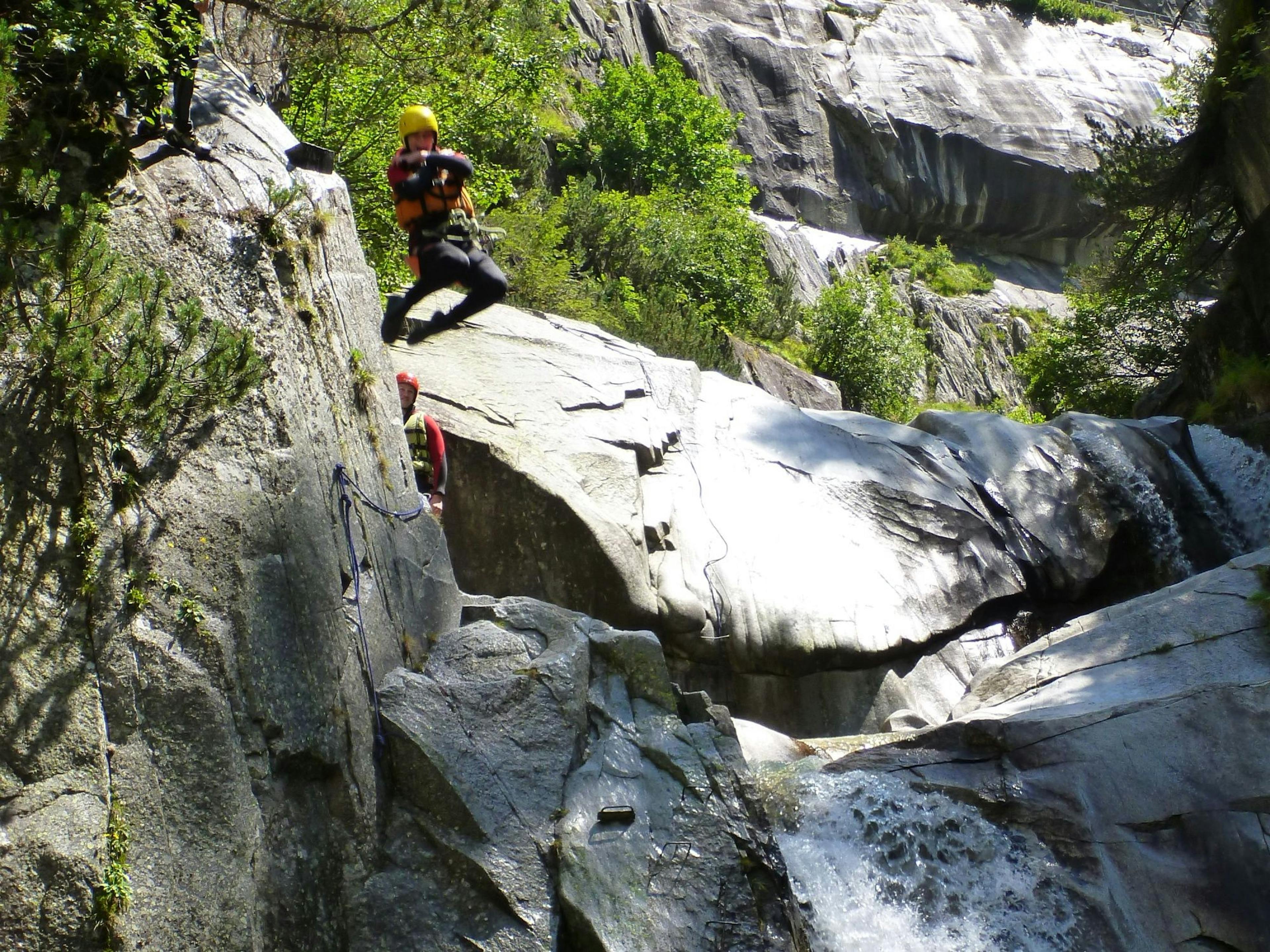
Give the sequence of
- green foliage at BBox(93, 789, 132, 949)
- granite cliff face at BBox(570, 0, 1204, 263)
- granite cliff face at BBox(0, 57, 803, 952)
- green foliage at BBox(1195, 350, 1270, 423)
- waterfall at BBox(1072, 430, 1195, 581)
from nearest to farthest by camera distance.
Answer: green foliage at BBox(93, 789, 132, 949) < granite cliff face at BBox(0, 57, 803, 952) < waterfall at BBox(1072, 430, 1195, 581) < green foliage at BBox(1195, 350, 1270, 423) < granite cliff face at BBox(570, 0, 1204, 263)

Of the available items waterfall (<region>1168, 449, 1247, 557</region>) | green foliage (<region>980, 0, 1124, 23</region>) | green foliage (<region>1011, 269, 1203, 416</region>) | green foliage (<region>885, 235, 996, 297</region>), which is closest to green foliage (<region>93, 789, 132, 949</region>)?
waterfall (<region>1168, 449, 1247, 557</region>)

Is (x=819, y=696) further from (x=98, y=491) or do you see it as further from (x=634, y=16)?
(x=634, y=16)

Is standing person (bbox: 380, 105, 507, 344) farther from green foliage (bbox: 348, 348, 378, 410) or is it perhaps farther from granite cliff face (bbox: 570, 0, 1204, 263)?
granite cliff face (bbox: 570, 0, 1204, 263)

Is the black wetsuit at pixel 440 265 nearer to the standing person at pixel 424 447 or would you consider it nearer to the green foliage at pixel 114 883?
the standing person at pixel 424 447

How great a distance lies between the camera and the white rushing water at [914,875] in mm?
6004

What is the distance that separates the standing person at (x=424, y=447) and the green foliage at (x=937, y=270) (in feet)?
78.5

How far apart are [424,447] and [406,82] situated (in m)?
3.95

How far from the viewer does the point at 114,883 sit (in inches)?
139

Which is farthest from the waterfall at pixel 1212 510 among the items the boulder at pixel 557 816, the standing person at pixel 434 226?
the boulder at pixel 557 816

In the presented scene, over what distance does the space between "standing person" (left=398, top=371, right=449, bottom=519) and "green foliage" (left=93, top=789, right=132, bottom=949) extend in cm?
392

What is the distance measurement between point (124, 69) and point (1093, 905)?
250 inches

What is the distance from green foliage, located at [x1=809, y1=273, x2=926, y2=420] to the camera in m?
20.1

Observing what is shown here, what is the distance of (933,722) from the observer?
8844 mm

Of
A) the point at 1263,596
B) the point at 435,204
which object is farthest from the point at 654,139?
the point at 1263,596
